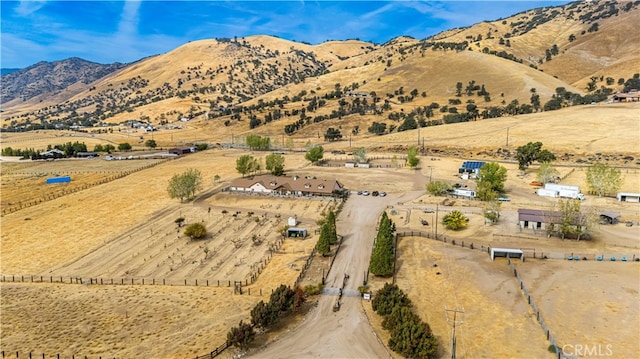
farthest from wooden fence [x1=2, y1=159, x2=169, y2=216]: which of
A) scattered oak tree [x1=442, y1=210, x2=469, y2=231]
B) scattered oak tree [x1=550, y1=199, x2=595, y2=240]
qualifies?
scattered oak tree [x1=550, y1=199, x2=595, y2=240]

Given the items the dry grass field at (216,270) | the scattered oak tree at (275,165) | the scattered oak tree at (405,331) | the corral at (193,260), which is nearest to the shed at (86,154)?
the dry grass field at (216,270)

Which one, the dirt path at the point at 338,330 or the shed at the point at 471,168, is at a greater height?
the shed at the point at 471,168

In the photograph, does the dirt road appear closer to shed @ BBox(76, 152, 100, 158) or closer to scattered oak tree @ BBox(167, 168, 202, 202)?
scattered oak tree @ BBox(167, 168, 202, 202)

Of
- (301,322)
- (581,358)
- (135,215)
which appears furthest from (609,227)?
(135,215)

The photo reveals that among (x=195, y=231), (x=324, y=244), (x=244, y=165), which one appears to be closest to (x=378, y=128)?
(x=244, y=165)

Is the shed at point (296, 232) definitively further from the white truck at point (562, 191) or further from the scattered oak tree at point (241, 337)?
the white truck at point (562, 191)

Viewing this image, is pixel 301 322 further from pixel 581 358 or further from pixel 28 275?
pixel 28 275
